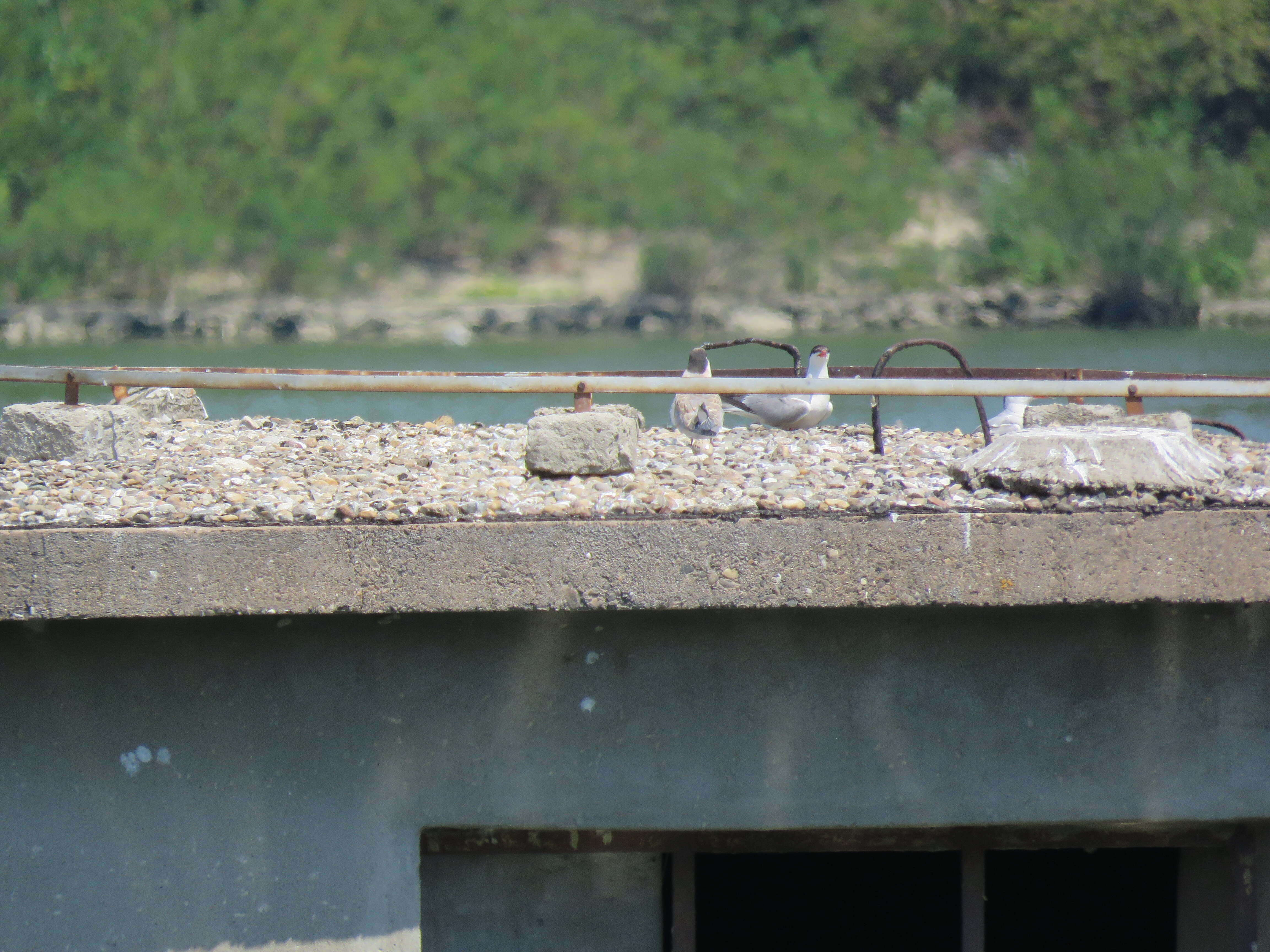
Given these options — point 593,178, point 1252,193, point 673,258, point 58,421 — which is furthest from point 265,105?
point 58,421

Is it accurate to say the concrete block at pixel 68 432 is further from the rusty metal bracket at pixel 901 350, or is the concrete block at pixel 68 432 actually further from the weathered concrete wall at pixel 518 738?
the rusty metal bracket at pixel 901 350

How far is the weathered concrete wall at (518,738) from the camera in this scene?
3.18 m

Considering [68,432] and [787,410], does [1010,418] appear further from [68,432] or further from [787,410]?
[68,432]

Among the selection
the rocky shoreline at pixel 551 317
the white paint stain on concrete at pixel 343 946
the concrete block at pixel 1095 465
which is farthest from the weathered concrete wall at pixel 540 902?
the rocky shoreline at pixel 551 317

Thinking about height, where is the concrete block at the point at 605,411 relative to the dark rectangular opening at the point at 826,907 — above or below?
above

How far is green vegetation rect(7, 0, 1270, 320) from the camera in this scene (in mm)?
37531

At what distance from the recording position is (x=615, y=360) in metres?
28.4

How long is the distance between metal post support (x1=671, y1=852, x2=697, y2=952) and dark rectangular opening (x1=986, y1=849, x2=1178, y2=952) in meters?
1.76

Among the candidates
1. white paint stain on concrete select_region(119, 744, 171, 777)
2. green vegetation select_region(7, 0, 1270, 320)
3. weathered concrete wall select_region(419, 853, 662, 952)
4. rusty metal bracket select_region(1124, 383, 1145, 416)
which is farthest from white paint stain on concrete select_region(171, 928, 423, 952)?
green vegetation select_region(7, 0, 1270, 320)

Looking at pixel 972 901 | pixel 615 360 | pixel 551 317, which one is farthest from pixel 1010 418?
pixel 551 317

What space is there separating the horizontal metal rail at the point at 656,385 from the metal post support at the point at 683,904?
4.18 feet

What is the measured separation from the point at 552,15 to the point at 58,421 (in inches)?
1995

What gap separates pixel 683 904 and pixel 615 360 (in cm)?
2498

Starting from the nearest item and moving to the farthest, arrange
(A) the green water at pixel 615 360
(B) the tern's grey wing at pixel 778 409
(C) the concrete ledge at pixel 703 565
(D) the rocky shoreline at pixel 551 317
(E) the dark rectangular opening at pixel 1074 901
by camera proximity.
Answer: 1. (C) the concrete ledge at pixel 703 565
2. (E) the dark rectangular opening at pixel 1074 901
3. (B) the tern's grey wing at pixel 778 409
4. (A) the green water at pixel 615 360
5. (D) the rocky shoreline at pixel 551 317
